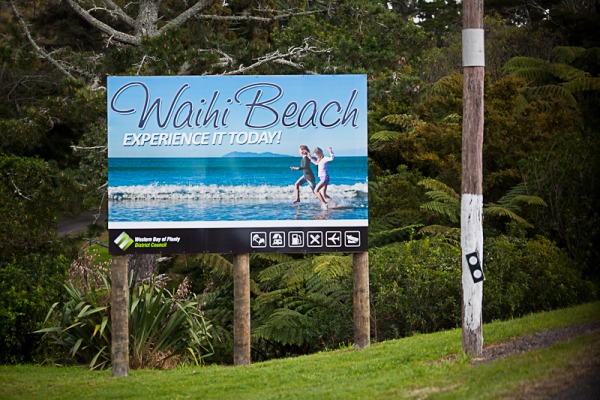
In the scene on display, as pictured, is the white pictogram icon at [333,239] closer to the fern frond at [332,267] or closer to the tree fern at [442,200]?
the fern frond at [332,267]

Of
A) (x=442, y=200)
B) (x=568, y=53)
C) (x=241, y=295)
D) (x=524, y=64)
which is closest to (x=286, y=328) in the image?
(x=442, y=200)

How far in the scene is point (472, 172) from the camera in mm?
11727

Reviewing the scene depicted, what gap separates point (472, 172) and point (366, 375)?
2.58 meters

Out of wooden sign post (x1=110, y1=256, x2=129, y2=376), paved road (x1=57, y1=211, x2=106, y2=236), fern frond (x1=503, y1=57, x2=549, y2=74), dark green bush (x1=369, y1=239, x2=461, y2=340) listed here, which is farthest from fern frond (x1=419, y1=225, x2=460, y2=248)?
paved road (x1=57, y1=211, x2=106, y2=236)

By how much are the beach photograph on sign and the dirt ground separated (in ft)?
10.5

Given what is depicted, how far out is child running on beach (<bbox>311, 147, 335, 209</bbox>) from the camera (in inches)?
548

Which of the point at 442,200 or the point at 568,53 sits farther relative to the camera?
the point at 568,53

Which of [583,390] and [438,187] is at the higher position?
[438,187]

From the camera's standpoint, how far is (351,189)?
13984 mm

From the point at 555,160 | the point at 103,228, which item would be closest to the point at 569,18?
the point at 555,160

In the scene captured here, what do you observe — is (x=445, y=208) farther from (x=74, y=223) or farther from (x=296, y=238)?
(x=74, y=223)

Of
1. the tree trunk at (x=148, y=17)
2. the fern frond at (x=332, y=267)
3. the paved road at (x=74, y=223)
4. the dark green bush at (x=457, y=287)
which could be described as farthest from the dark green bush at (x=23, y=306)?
the paved road at (x=74, y=223)

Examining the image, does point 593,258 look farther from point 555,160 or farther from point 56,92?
point 56,92

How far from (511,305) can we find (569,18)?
18478 millimetres
